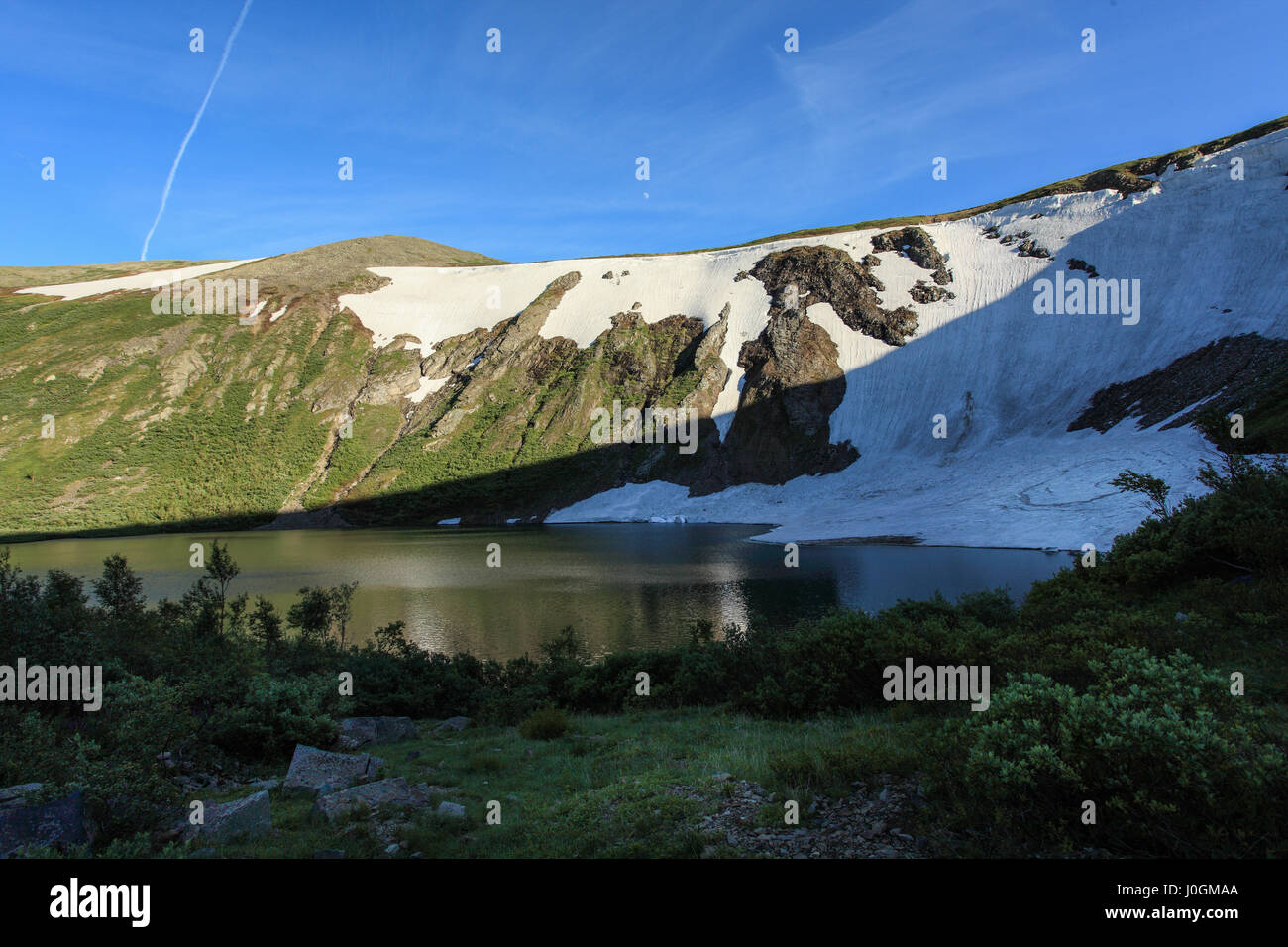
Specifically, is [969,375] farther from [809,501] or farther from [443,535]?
[443,535]

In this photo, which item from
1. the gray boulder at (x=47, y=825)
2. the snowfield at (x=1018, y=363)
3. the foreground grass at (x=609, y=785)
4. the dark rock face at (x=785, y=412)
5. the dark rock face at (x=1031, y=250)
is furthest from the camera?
the dark rock face at (x=1031, y=250)

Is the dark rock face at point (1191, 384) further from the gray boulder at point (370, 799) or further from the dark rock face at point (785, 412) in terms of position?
the gray boulder at point (370, 799)

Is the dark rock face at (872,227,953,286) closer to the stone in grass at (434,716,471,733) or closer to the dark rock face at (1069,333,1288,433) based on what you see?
the dark rock face at (1069,333,1288,433)


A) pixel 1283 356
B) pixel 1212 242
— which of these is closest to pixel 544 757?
pixel 1283 356

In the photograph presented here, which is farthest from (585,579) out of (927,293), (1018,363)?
(927,293)

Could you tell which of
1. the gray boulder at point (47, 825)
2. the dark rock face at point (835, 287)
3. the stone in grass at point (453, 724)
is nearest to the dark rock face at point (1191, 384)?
the dark rock face at point (835, 287)

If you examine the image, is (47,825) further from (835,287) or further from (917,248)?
(917,248)
